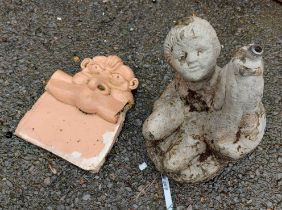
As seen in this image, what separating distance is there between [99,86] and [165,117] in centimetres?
41

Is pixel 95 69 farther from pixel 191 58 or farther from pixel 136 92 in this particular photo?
pixel 191 58

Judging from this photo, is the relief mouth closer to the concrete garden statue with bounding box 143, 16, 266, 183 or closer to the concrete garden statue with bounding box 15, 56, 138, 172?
the concrete garden statue with bounding box 143, 16, 266, 183

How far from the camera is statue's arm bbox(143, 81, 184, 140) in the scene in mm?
1720

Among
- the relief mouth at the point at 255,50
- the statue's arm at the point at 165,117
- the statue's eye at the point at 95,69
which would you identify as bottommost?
the statue's eye at the point at 95,69

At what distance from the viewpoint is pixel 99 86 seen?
2.03 m

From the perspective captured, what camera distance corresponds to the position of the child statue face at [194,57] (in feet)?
4.70

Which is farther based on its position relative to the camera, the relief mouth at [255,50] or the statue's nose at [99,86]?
the statue's nose at [99,86]

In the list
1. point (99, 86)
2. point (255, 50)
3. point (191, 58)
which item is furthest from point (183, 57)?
point (99, 86)

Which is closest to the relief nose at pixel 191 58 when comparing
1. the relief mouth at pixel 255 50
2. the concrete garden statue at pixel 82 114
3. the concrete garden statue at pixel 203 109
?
the concrete garden statue at pixel 203 109

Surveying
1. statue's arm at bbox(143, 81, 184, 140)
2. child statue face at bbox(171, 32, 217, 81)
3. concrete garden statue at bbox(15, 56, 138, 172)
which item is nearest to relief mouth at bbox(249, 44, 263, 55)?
child statue face at bbox(171, 32, 217, 81)

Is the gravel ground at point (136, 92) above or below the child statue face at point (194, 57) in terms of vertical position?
below

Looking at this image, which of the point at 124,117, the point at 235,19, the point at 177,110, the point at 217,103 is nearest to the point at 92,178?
the point at 124,117

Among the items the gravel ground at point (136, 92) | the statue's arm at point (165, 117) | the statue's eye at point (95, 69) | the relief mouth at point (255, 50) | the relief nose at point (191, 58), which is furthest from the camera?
the statue's eye at point (95, 69)

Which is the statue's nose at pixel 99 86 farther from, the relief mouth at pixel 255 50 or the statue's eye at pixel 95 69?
the relief mouth at pixel 255 50
